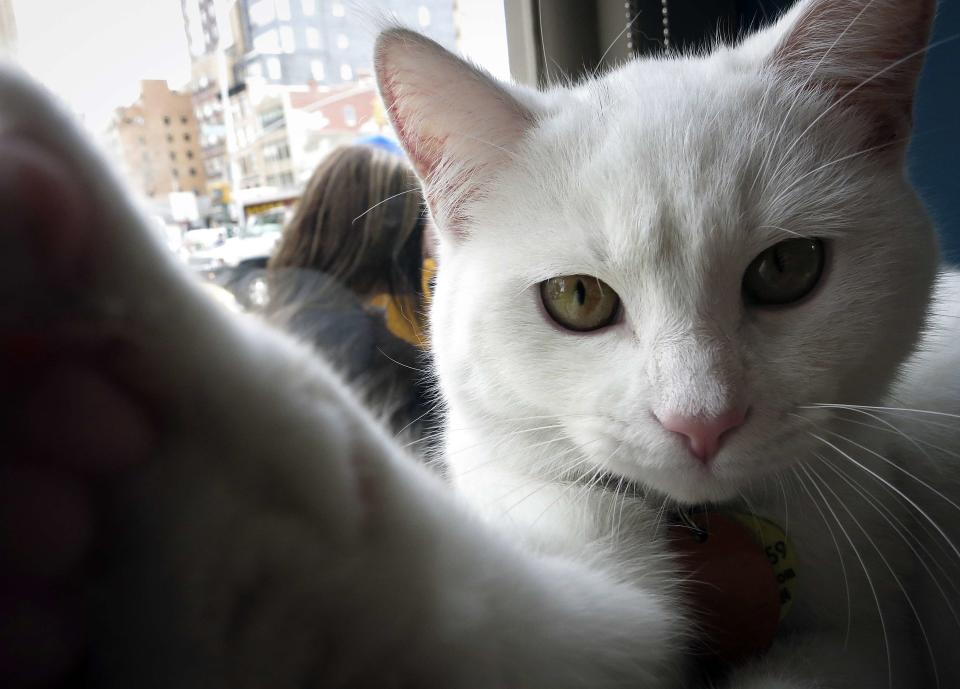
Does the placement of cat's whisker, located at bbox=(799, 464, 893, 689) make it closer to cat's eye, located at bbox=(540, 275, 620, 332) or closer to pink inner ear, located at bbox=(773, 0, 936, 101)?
cat's eye, located at bbox=(540, 275, 620, 332)

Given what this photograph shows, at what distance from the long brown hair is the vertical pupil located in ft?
2.93

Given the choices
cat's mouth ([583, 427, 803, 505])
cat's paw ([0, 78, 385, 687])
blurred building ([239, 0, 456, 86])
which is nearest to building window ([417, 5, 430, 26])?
blurred building ([239, 0, 456, 86])

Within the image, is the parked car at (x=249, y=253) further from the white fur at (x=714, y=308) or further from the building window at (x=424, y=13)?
the building window at (x=424, y=13)

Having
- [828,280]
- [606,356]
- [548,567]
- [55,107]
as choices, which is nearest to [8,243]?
[55,107]

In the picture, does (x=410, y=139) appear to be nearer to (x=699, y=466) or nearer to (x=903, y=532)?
(x=699, y=466)

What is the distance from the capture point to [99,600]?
0.28 metres

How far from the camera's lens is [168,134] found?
0.90 metres

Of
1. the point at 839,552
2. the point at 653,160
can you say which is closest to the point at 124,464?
the point at 653,160

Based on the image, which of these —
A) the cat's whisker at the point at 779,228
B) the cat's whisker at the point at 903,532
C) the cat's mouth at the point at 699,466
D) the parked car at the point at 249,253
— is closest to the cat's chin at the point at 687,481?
the cat's mouth at the point at 699,466

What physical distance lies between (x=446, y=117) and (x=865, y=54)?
46 centimetres

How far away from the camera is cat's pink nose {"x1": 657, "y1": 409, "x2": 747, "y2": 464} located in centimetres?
56

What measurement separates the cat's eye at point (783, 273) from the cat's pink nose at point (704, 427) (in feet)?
0.44

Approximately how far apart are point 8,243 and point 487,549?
0.92 feet

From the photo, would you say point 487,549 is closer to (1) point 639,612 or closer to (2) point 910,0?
(1) point 639,612
